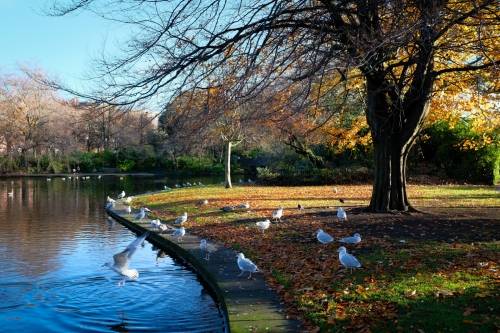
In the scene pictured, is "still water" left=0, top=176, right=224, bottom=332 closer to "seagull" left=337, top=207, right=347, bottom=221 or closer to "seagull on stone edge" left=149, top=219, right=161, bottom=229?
"seagull on stone edge" left=149, top=219, right=161, bottom=229

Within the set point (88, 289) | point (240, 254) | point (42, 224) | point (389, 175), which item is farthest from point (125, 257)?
point (42, 224)

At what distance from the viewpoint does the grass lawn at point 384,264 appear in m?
6.86

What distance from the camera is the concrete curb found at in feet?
23.9

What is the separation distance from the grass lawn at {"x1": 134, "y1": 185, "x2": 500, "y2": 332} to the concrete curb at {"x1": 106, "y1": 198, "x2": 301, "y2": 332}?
10.8 inches

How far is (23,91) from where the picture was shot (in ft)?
209

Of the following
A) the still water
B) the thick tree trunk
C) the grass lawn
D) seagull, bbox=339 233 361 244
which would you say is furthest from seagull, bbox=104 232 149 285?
the thick tree trunk

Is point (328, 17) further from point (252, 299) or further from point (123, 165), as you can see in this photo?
point (123, 165)

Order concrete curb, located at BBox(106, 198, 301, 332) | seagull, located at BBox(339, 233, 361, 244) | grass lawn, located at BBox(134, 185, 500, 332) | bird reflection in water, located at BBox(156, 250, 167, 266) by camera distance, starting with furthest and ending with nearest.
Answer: bird reflection in water, located at BBox(156, 250, 167, 266) < seagull, located at BBox(339, 233, 361, 244) < concrete curb, located at BBox(106, 198, 301, 332) < grass lawn, located at BBox(134, 185, 500, 332)

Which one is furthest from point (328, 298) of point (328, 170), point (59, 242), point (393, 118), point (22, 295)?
point (328, 170)

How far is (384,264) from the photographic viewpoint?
9.73 meters

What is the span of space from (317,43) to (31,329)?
6.53m

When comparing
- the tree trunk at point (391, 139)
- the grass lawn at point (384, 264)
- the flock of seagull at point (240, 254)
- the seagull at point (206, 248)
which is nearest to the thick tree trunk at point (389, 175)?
the tree trunk at point (391, 139)

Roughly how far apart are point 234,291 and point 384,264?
9.02 ft

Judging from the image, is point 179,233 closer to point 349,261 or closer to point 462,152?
point 349,261
